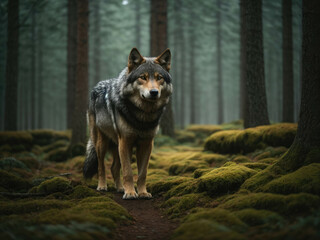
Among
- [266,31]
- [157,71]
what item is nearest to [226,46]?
[266,31]

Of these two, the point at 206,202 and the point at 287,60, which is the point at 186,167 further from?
the point at 287,60

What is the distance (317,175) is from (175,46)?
27397 mm

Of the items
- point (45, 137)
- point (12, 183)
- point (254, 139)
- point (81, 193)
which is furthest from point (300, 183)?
point (45, 137)

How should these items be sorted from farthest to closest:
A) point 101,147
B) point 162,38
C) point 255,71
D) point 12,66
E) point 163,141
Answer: point 12,66
point 162,38
point 163,141
point 255,71
point 101,147

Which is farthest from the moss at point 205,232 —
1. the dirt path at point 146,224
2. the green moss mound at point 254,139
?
the green moss mound at point 254,139

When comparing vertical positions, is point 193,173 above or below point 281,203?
below

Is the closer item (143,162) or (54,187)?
(54,187)

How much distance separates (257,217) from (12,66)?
1554cm

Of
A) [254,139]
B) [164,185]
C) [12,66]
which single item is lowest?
[164,185]

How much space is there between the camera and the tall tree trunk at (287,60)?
16266 mm

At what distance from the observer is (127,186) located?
18.9 ft

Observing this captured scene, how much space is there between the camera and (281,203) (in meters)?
3.22

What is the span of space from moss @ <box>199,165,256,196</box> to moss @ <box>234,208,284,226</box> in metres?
1.24

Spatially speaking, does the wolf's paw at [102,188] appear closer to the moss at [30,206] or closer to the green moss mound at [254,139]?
the moss at [30,206]
